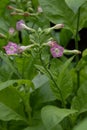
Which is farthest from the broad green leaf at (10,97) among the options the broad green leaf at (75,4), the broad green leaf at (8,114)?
the broad green leaf at (75,4)

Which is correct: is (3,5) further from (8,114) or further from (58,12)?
(8,114)

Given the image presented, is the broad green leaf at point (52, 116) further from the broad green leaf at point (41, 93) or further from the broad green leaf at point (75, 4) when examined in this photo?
the broad green leaf at point (75, 4)

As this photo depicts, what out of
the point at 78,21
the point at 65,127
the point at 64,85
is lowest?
the point at 65,127

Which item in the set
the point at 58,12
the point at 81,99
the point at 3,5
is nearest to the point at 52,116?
the point at 81,99

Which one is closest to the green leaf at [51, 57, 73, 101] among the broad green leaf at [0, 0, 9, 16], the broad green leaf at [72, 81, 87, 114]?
the broad green leaf at [72, 81, 87, 114]

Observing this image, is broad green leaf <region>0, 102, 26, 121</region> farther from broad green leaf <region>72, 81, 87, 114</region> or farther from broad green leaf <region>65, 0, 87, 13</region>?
broad green leaf <region>65, 0, 87, 13</region>

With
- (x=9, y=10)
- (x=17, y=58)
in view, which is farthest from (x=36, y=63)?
(x=9, y=10)

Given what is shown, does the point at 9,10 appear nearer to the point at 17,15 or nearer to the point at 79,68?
the point at 17,15
